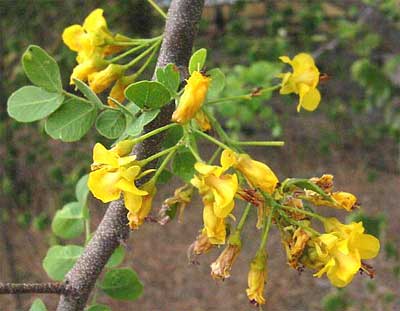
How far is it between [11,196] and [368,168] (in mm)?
1723

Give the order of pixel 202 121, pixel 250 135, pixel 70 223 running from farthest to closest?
pixel 250 135 → pixel 70 223 → pixel 202 121

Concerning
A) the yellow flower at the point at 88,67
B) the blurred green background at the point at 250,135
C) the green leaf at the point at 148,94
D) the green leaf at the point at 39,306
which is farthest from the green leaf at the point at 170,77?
the blurred green background at the point at 250,135

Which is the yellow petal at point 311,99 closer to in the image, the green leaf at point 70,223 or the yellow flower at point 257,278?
the yellow flower at point 257,278

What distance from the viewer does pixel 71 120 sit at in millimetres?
621

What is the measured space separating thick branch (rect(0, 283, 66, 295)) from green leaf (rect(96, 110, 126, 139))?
5.7 inches

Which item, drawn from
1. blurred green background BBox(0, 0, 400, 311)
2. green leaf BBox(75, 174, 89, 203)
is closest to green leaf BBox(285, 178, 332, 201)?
green leaf BBox(75, 174, 89, 203)

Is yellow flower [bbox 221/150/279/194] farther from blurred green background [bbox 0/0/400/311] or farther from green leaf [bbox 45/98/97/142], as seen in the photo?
blurred green background [bbox 0/0/400/311]

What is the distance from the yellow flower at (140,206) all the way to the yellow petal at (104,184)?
0.05ft

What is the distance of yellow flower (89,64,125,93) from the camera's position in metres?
0.63

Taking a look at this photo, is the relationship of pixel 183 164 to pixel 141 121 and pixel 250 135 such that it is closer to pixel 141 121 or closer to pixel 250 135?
pixel 141 121

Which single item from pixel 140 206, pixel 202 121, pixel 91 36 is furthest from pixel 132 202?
pixel 91 36

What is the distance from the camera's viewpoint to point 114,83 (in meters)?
0.66

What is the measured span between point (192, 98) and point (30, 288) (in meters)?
0.23

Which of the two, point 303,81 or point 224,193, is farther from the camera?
point 303,81
